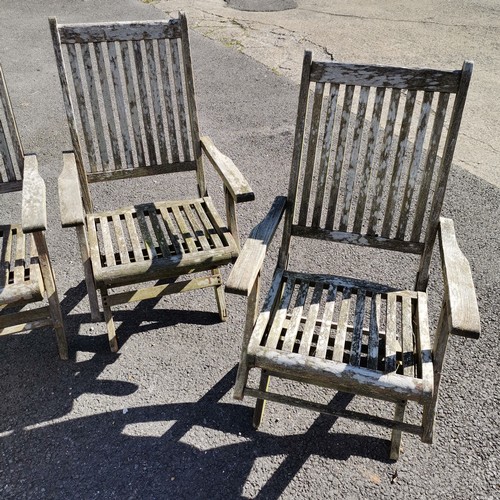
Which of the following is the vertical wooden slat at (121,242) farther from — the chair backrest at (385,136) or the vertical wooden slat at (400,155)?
the vertical wooden slat at (400,155)

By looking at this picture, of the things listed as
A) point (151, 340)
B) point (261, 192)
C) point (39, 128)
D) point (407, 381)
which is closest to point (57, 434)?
point (151, 340)

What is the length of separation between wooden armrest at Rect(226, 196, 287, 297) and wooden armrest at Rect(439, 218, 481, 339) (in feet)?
2.21

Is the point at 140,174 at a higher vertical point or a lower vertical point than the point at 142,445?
higher

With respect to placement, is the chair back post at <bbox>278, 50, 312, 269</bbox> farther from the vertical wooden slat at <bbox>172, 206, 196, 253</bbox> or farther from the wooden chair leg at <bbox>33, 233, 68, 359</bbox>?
the wooden chair leg at <bbox>33, 233, 68, 359</bbox>

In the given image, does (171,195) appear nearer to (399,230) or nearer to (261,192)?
(261,192)

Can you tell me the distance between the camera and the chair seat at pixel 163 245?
88.8 inches

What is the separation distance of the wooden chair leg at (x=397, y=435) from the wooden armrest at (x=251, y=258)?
822 millimetres

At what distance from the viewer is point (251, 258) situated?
1.91 meters

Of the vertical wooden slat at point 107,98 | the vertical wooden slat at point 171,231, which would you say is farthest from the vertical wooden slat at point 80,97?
the vertical wooden slat at point 171,231

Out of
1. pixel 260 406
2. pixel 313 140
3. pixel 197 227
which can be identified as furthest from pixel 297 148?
pixel 260 406

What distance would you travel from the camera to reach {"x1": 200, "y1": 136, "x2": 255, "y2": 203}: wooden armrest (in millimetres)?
2238

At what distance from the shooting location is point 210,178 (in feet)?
13.8

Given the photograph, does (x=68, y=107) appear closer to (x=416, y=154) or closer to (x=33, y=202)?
(x=33, y=202)

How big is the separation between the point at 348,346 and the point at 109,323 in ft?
3.86
